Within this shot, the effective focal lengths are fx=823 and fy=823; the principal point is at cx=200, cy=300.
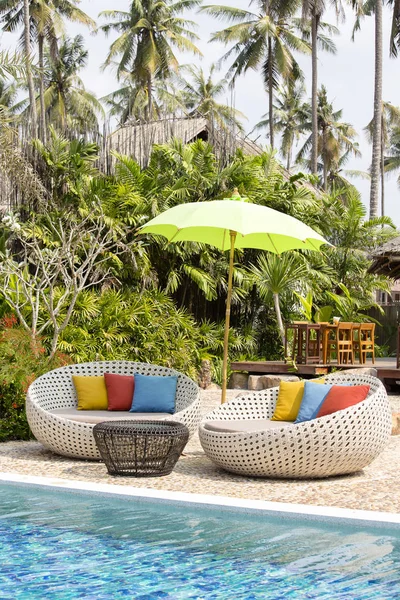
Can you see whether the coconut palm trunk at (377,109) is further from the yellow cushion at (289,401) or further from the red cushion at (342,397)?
the red cushion at (342,397)

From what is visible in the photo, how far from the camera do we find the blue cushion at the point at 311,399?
7301 millimetres

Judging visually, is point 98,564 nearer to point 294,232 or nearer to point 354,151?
point 294,232

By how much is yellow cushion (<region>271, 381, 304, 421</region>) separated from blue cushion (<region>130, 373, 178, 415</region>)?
1189 mm

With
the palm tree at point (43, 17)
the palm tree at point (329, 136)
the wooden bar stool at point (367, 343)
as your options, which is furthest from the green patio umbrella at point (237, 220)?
the palm tree at point (329, 136)

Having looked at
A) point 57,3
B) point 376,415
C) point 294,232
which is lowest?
point 376,415

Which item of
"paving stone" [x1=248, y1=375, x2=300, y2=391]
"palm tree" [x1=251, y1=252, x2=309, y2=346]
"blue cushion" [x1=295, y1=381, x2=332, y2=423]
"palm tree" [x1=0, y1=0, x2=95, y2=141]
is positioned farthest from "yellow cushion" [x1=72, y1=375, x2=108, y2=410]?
"palm tree" [x1=0, y1=0, x2=95, y2=141]

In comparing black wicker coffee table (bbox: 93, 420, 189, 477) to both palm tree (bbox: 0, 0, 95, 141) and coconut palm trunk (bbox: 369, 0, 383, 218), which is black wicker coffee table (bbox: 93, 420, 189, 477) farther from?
palm tree (bbox: 0, 0, 95, 141)

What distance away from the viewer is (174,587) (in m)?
4.27

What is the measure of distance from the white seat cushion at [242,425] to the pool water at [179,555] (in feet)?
4.50

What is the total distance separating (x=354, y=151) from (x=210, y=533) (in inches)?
2055

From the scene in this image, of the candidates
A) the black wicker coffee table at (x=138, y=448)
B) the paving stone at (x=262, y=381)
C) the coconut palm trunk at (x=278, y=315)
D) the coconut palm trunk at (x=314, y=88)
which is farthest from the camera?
the coconut palm trunk at (x=314, y=88)

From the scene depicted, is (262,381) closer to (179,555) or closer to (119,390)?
(119,390)

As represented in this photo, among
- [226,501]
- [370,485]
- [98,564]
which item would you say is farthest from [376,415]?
[98,564]

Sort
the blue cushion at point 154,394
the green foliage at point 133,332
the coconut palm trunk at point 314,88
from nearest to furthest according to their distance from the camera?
the blue cushion at point 154,394 → the green foliage at point 133,332 → the coconut palm trunk at point 314,88
